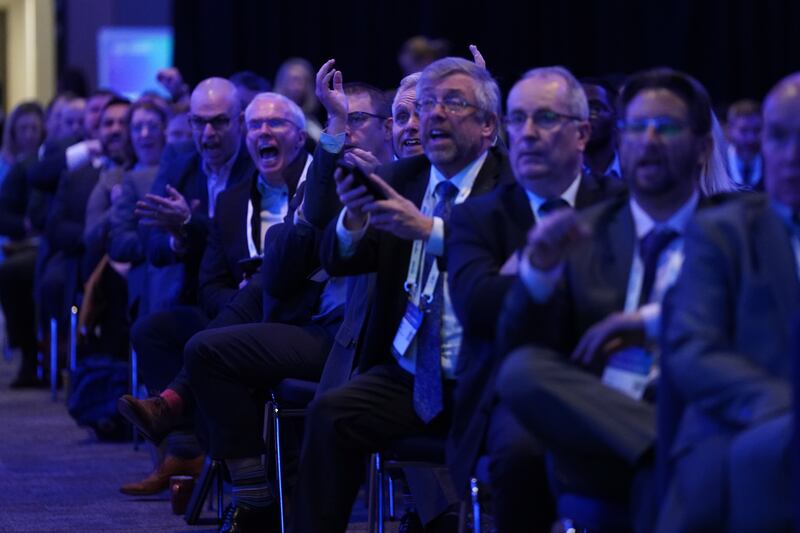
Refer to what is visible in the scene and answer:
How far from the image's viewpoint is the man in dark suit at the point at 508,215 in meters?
3.48

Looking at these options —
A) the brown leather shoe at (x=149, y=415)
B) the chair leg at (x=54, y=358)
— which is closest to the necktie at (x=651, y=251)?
the brown leather shoe at (x=149, y=415)

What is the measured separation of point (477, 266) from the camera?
11.4ft

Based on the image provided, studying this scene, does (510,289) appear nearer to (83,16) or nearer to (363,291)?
(363,291)

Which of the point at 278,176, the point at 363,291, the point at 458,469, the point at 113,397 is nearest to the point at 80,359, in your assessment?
the point at 113,397

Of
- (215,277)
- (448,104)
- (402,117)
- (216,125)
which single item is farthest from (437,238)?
(216,125)

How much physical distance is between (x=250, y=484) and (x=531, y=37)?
8.67 metres

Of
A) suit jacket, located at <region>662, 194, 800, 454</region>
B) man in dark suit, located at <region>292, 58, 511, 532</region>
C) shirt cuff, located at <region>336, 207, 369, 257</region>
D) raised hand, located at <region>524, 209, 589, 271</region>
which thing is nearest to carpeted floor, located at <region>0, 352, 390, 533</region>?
man in dark suit, located at <region>292, 58, 511, 532</region>

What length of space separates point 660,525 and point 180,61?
10.1 metres

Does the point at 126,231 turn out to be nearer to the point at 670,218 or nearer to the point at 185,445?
the point at 185,445

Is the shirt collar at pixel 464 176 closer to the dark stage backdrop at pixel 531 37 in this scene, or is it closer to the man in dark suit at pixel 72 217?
the man in dark suit at pixel 72 217

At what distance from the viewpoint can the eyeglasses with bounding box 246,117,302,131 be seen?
5238mm

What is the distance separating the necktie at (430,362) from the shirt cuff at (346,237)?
199 mm

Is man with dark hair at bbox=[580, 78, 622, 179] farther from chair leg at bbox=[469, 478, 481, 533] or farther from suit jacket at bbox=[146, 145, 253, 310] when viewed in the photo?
chair leg at bbox=[469, 478, 481, 533]

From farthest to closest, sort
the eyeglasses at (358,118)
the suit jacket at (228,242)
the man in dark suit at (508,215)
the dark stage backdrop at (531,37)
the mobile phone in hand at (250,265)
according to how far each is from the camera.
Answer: the dark stage backdrop at (531,37) < the suit jacket at (228,242) < the mobile phone in hand at (250,265) < the eyeglasses at (358,118) < the man in dark suit at (508,215)
